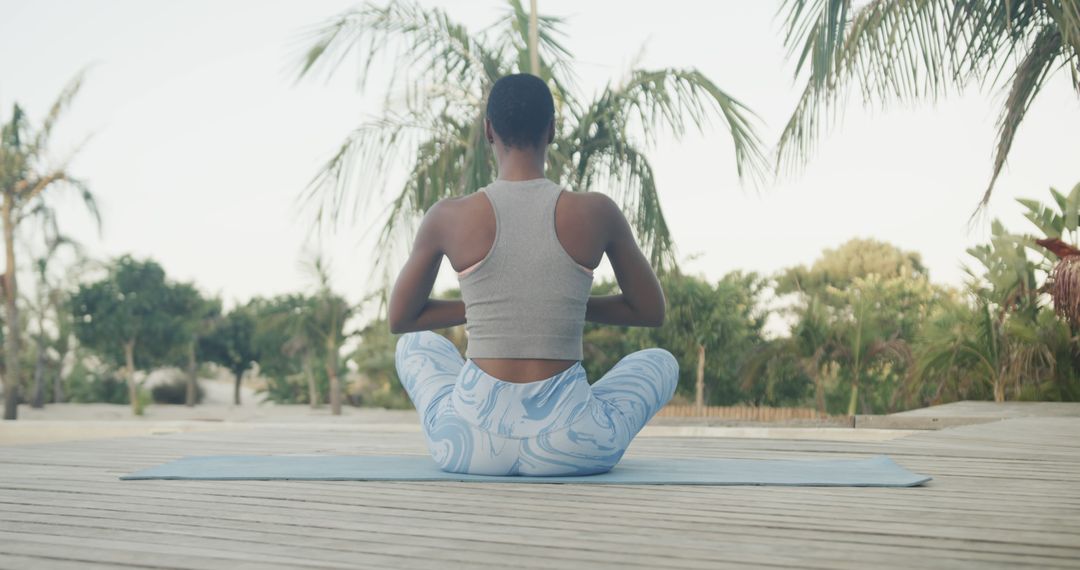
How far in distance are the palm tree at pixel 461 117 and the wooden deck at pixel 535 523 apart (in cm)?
562

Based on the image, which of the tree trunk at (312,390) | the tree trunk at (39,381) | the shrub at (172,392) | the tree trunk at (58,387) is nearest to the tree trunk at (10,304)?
the tree trunk at (39,381)

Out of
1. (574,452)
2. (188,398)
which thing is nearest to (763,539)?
(574,452)

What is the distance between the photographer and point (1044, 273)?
9336mm

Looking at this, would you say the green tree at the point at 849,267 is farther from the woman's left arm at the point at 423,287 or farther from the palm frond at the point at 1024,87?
the woman's left arm at the point at 423,287

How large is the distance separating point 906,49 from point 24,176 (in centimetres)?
1835

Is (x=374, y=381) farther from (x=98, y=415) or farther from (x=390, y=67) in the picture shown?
(x=390, y=67)

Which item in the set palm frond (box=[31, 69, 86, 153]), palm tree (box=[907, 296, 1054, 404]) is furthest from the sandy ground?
palm frond (box=[31, 69, 86, 153])

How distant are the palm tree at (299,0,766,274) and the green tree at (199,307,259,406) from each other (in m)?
25.6

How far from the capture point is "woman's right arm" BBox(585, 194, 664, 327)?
2.88 m

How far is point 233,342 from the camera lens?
3388 cm

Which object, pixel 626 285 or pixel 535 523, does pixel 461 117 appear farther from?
pixel 535 523

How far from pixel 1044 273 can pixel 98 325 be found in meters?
26.3

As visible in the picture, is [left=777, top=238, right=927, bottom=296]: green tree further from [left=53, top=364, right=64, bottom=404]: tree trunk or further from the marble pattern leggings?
the marble pattern leggings

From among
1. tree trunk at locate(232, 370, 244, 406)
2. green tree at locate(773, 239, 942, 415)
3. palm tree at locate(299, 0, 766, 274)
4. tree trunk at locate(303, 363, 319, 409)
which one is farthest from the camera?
tree trunk at locate(232, 370, 244, 406)
